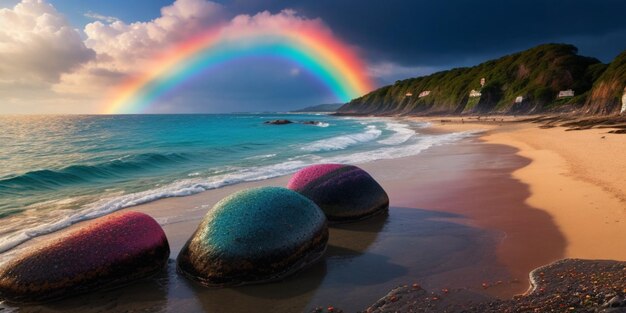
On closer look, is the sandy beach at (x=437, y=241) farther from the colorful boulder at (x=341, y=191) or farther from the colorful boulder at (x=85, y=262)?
the colorful boulder at (x=341, y=191)

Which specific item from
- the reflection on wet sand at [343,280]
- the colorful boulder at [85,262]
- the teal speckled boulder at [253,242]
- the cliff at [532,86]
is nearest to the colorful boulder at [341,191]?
the reflection on wet sand at [343,280]

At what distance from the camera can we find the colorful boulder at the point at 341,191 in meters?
8.05

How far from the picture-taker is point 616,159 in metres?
13.4

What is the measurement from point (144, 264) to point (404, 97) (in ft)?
433

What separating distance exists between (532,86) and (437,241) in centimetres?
7882

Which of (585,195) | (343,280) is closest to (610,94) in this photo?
(585,195)

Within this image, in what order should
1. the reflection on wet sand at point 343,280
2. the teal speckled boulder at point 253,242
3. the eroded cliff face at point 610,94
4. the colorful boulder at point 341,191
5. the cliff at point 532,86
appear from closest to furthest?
the reflection on wet sand at point 343,280 → the teal speckled boulder at point 253,242 → the colorful boulder at point 341,191 → the eroded cliff face at point 610,94 → the cliff at point 532,86

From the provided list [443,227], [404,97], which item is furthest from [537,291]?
[404,97]

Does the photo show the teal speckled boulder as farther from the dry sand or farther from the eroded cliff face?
the eroded cliff face

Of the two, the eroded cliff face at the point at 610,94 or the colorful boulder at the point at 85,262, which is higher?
the eroded cliff face at the point at 610,94

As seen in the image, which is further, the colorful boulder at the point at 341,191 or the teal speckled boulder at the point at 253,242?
the colorful boulder at the point at 341,191

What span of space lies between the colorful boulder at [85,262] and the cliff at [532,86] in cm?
5118

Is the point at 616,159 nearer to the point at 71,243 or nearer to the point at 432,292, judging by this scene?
the point at 432,292

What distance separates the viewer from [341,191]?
8.19 metres
